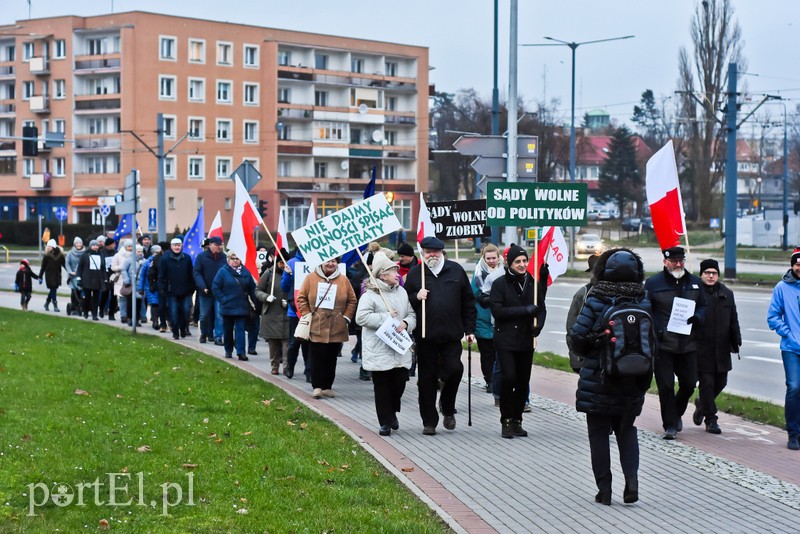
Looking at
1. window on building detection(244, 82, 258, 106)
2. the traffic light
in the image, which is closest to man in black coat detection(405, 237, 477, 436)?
the traffic light

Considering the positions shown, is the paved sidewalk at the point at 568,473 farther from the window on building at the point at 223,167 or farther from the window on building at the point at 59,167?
the window on building at the point at 59,167

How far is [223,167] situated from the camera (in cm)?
8438

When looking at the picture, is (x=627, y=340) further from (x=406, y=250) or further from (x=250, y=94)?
(x=250, y=94)

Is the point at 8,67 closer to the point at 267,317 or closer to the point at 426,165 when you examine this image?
the point at 426,165

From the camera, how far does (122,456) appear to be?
9016 millimetres

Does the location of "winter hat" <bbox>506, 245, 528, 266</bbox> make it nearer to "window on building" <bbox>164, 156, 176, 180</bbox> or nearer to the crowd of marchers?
the crowd of marchers

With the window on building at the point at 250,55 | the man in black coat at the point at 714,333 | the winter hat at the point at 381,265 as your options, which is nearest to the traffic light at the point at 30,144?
the winter hat at the point at 381,265

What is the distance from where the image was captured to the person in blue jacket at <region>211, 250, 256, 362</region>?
1780 centimetres

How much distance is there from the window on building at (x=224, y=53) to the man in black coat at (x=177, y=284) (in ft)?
209

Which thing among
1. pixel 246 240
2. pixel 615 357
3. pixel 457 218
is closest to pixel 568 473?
pixel 615 357

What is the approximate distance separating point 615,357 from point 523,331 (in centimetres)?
311

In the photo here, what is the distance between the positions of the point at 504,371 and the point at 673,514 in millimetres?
3173

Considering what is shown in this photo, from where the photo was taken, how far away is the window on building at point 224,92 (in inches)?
3286

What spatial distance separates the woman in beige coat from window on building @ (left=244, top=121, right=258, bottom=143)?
72.9 metres
